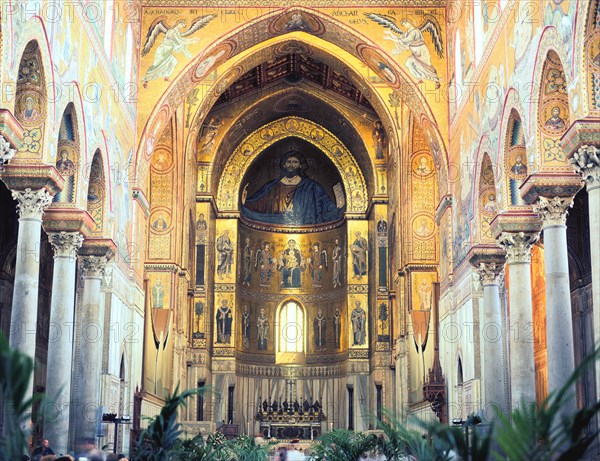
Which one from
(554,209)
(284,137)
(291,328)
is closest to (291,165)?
(284,137)

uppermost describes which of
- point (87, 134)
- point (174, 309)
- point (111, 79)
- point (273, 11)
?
point (273, 11)

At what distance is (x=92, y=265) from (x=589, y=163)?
12062mm

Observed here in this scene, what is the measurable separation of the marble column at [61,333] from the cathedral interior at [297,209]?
0.06 m

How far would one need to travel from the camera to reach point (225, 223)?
123ft

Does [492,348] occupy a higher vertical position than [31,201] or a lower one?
lower

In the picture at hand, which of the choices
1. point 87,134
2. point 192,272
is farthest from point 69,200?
point 192,272

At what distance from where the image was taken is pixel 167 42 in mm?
26328

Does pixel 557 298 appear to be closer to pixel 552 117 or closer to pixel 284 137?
pixel 552 117

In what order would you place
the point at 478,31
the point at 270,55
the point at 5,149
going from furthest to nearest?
the point at 270,55 → the point at 478,31 → the point at 5,149

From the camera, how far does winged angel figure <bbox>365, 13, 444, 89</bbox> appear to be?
2655 centimetres

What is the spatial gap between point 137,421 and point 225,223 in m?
13.6

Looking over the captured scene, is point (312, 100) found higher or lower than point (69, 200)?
higher

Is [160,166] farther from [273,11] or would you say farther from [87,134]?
[87,134]

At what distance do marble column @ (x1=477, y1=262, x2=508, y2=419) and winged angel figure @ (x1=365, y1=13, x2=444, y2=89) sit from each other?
7763mm
